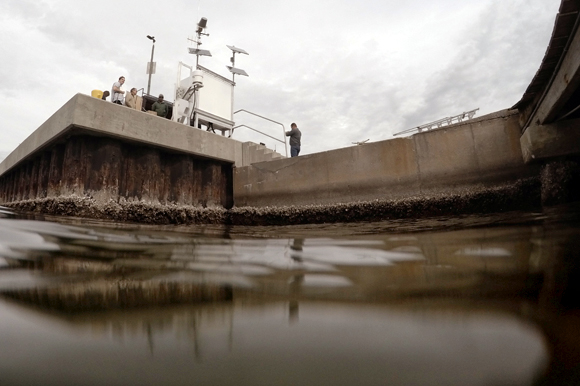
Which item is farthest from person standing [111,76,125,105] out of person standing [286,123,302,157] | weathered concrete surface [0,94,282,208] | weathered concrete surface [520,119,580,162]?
weathered concrete surface [520,119,580,162]

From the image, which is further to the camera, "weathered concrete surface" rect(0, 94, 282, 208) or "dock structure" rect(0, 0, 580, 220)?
"weathered concrete surface" rect(0, 94, 282, 208)

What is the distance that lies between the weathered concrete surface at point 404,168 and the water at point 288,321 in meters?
4.13

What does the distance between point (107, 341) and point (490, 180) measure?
582 centimetres

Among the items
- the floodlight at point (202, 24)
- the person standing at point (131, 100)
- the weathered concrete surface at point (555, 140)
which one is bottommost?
the weathered concrete surface at point (555, 140)

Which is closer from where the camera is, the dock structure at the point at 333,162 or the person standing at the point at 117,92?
the dock structure at the point at 333,162

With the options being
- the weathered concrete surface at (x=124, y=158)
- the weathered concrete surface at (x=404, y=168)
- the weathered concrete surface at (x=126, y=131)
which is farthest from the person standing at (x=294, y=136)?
the weathered concrete surface at (x=404, y=168)

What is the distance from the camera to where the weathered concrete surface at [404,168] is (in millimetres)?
4949

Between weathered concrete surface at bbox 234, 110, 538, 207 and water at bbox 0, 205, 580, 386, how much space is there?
413 centimetres

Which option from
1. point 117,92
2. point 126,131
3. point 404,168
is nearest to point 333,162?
point 404,168

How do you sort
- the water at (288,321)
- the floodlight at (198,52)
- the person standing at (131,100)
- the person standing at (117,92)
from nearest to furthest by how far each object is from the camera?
the water at (288,321) → the person standing at (117,92) → the person standing at (131,100) → the floodlight at (198,52)

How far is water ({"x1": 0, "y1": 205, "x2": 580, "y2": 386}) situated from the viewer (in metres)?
0.57

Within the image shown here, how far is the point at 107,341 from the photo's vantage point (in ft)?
2.16

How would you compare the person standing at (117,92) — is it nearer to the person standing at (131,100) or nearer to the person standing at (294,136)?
the person standing at (131,100)

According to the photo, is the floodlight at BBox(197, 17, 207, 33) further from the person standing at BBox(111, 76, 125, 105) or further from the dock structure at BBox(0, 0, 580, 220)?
the dock structure at BBox(0, 0, 580, 220)
